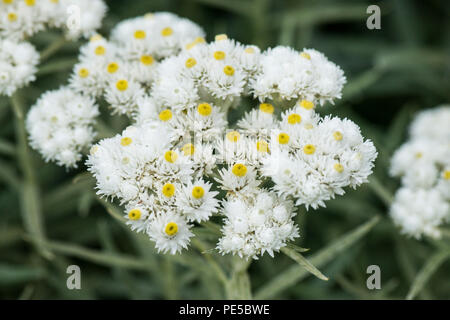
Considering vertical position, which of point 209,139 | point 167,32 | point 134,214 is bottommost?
point 134,214

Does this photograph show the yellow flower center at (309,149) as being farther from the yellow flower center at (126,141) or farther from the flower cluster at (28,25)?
the flower cluster at (28,25)

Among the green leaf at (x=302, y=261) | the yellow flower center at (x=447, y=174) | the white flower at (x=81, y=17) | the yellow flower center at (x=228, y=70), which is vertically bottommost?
the green leaf at (x=302, y=261)

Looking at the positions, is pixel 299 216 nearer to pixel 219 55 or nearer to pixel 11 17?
pixel 219 55

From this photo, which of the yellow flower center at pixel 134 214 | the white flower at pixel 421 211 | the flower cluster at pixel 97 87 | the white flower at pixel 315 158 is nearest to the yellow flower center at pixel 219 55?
the flower cluster at pixel 97 87

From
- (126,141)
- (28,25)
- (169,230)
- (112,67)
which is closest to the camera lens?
(169,230)

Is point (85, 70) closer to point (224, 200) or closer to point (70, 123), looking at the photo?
point (70, 123)

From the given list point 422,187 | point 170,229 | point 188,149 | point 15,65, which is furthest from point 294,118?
point 15,65

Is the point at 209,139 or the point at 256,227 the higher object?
the point at 209,139

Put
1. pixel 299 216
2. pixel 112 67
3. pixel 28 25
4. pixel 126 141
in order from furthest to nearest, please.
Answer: pixel 299 216 → pixel 28 25 → pixel 112 67 → pixel 126 141
